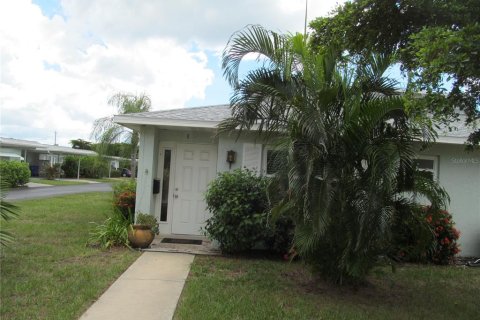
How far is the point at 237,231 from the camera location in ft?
28.0

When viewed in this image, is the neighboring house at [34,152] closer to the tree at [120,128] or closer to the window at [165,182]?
the tree at [120,128]

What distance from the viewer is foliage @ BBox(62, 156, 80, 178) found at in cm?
4131

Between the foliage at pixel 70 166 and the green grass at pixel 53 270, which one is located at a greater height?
the foliage at pixel 70 166

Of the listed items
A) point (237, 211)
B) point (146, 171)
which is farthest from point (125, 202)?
point (237, 211)

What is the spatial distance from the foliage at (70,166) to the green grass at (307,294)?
1432 inches

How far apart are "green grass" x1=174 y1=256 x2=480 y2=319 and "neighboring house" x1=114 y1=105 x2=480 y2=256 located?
2.30m

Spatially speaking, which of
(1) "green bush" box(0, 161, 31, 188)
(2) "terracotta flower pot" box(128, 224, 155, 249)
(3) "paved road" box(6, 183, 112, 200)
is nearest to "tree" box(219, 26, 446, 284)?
(2) "terracotta flower pot" box(128, 224, 155, 249)

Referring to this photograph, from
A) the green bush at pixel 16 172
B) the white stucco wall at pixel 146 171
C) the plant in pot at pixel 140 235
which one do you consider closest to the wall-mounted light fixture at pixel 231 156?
the white stucco wall at pixel 146 171

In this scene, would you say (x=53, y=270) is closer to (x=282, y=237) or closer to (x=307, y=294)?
(x=307, y=294)

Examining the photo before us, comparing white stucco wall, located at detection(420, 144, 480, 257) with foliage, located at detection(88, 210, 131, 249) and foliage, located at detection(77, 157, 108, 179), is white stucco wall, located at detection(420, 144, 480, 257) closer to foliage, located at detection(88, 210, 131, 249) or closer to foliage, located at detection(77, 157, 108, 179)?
foliage, located at detection(88, 210, 131, 249)

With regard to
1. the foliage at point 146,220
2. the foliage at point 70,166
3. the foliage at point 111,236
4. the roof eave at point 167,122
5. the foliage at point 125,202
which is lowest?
the foliage at point 111,236

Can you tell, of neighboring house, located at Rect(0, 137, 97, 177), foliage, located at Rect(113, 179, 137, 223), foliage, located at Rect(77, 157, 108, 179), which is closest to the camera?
foliage, located at Rect(113, 179, 137, 223)

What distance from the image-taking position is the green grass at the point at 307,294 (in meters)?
5.61

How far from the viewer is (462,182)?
1023 centimetres
